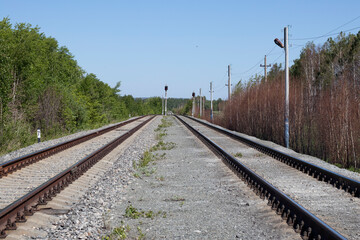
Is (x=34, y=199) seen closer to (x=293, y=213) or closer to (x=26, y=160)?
(x=293, y=213)

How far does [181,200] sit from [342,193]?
11.3 ft

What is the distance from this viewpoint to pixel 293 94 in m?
21.8

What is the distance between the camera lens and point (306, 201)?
7.61 meters

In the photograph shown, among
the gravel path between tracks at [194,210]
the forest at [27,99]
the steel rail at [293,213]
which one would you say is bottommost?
the gravel path between tracks at [194,210]

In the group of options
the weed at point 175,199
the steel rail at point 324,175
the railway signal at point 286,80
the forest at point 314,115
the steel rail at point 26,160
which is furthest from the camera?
the railway signal at point 286,80

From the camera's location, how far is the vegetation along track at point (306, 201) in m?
5.45

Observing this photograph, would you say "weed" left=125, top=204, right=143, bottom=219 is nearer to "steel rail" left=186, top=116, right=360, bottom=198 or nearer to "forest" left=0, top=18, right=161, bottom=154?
"steel rail" left=186, top=116, right=360, bottom=198

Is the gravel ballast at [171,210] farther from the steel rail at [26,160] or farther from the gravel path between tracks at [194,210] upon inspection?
the steel rail at [26,160]

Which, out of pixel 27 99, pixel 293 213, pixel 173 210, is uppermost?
pixel 27 99

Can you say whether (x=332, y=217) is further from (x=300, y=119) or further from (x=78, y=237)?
(x=300, y=119)

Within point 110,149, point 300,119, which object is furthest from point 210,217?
point 300,119

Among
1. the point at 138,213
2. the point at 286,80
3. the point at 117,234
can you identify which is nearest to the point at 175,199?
the point at 138,213

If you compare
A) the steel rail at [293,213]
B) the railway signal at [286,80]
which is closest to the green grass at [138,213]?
the steel rail at [293,213]

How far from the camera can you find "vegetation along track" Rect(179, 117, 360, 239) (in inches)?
215
